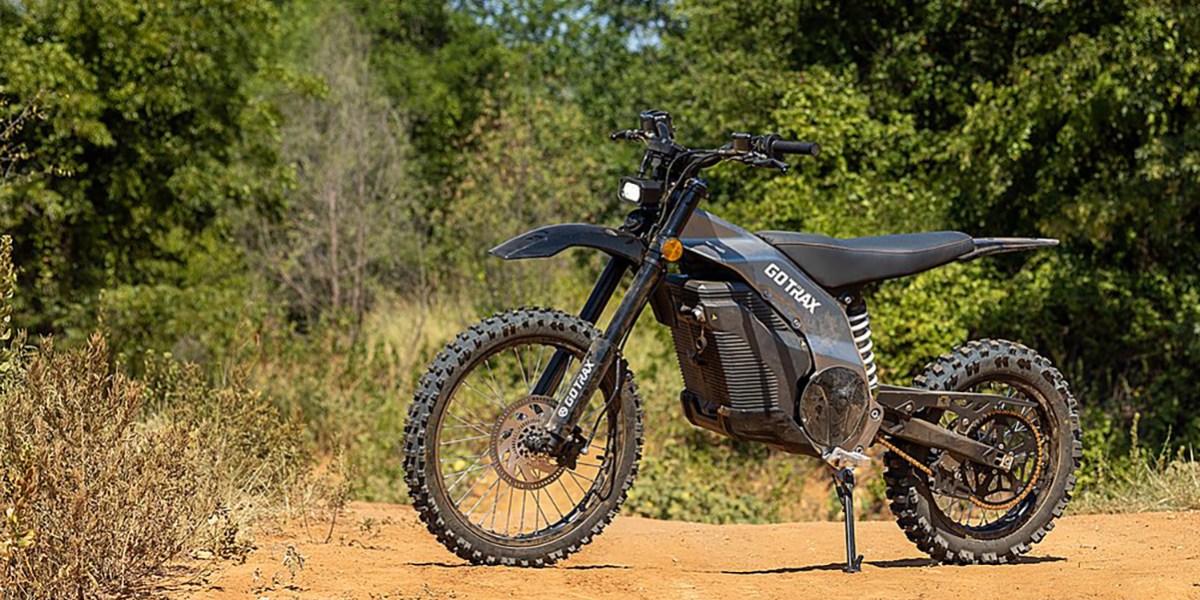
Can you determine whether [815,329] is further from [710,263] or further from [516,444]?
[516,444]

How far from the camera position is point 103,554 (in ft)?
16.2

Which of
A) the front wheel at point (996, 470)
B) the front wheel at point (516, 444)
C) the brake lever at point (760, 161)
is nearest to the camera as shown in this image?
the front wheel at point (516, 444)

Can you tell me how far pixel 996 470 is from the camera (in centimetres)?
626

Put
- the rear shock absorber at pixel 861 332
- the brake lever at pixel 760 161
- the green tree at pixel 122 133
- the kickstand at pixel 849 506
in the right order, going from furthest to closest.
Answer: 1. the green tree at pixel 122 133
2. the rear shock absorber at pixel 861 332
3. the kickstand at pixel 849 506
4. the brake lever at pixel 760 161

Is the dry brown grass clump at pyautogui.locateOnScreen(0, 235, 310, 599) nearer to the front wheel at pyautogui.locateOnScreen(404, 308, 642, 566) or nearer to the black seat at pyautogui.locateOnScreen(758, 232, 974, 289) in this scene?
the front wheel at pyautogui.locateOnScreen(404, 308, 642, 566)

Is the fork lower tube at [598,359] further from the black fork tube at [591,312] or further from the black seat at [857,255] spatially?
the black seat at [857,255]

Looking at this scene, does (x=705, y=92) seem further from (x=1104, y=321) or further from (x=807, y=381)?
(x=807, y=381)

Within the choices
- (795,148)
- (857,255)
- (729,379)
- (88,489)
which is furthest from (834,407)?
(88,489)

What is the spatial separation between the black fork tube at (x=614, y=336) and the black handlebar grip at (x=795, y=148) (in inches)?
13.8

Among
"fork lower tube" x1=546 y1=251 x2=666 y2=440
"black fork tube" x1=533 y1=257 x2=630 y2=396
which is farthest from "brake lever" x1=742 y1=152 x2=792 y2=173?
"black fork tube" x1=533 y1=257 x2=630 y2=396

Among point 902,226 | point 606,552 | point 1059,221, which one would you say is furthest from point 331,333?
point 606,552

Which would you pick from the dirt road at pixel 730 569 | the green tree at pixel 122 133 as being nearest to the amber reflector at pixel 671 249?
the dirt road at pixel 730 569

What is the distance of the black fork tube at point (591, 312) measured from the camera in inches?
225

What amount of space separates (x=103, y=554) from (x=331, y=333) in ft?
36.9
